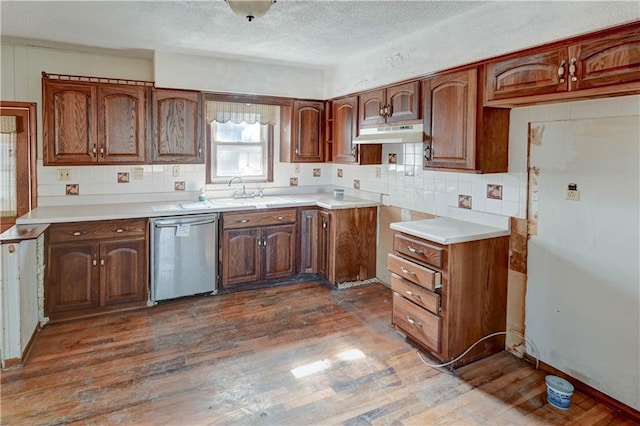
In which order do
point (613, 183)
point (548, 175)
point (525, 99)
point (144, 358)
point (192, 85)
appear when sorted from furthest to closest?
1. point (192, 85)
2. point (144, 358)
3. point (548, 175)
4. point (525, 99)
5. point (613, 183)

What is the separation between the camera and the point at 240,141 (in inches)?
187

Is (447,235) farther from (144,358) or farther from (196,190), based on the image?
(196,190)

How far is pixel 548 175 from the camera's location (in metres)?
2.68

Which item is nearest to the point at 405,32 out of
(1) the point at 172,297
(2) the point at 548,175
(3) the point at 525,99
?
(3) the point at 525,99

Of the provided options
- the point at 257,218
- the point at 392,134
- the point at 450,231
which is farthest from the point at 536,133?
the point at 257,218

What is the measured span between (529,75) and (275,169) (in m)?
3.06

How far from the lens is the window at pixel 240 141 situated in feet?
14.8

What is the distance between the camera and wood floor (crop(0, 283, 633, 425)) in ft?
7.50

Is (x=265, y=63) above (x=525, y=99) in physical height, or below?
above

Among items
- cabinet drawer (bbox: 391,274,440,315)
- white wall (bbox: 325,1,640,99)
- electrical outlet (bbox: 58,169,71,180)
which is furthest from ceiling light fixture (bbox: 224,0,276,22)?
electrical outlet (bbox: 58,169,71,180)

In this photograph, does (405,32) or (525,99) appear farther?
(405,32)

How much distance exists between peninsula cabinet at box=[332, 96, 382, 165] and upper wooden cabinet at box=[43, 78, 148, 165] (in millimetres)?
2036

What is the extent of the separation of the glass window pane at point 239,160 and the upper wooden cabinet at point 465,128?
2294 mm

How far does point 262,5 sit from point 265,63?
246 centimetres
